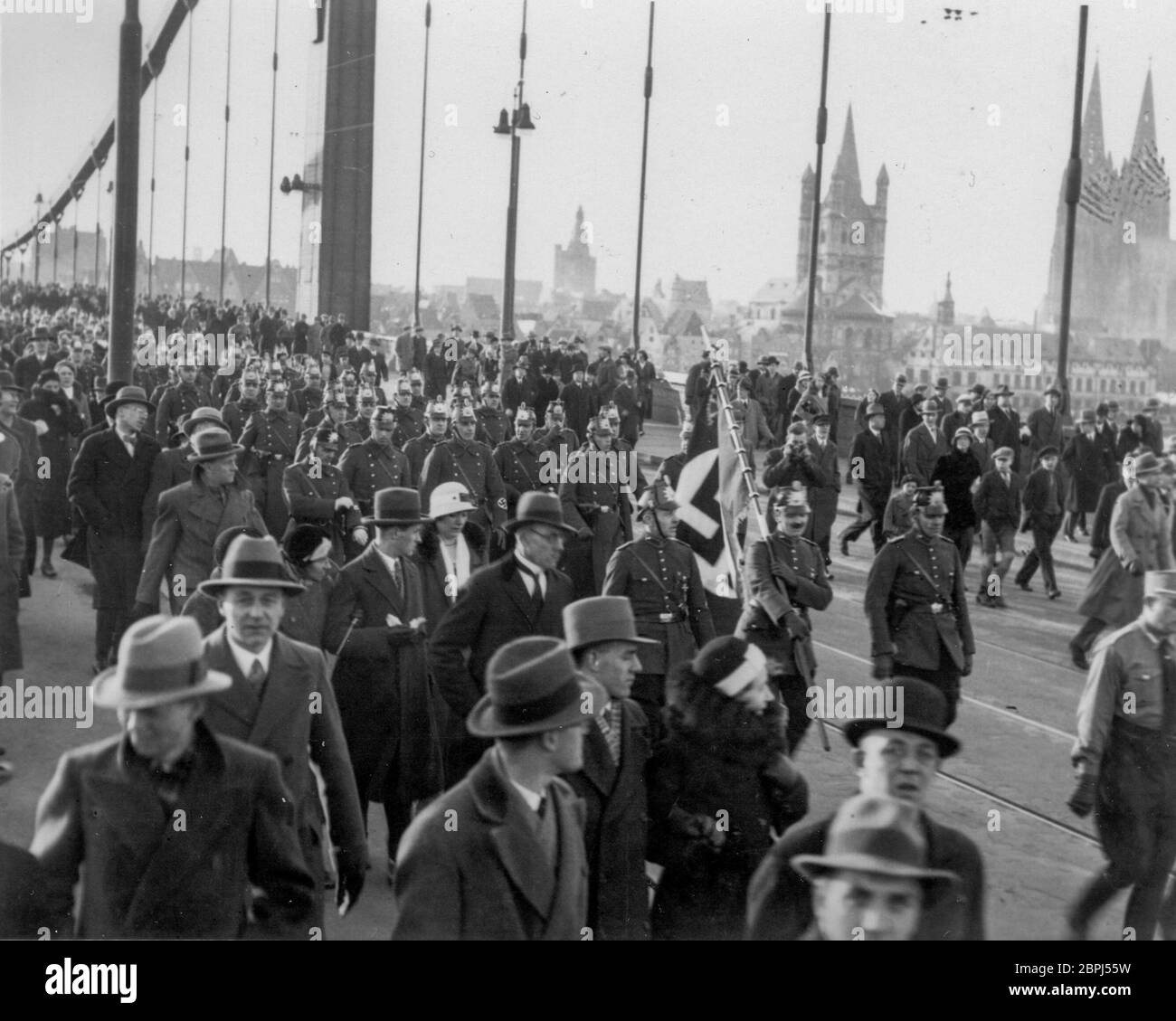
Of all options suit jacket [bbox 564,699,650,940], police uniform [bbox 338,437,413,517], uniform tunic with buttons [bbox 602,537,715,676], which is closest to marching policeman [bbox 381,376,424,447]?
police uniform [bbox 338,437,413,517]

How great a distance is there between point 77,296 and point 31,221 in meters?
23.9

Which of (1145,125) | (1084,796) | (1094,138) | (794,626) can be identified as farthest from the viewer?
(1094,138)

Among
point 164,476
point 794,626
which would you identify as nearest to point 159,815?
point 794,626

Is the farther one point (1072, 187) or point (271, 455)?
point (1072, 187)

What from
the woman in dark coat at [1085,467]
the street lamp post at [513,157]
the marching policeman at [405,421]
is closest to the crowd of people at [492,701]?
the marching policeman at [405,421]

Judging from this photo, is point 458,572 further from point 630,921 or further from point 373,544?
point 630,921

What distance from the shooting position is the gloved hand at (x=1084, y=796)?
650 cm

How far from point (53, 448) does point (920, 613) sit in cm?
870

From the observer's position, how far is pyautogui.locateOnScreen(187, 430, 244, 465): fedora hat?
9.19 meters

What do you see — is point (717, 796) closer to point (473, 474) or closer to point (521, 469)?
point (473, 474)

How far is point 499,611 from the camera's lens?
277 inches

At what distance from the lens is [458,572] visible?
895cm

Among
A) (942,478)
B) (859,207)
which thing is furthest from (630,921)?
(859,207)
